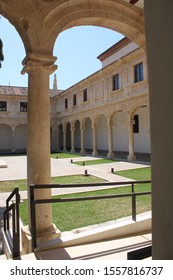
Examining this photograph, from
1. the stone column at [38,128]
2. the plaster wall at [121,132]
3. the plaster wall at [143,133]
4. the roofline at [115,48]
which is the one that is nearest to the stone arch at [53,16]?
the stone column at [38,128]

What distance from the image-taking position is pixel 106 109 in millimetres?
22000

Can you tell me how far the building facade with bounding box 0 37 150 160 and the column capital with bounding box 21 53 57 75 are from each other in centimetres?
1361

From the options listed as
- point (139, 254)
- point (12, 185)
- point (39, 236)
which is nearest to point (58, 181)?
point (12, 185)

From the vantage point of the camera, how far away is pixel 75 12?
406cm

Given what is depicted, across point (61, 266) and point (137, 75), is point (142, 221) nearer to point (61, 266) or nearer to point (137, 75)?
point (61, 266)

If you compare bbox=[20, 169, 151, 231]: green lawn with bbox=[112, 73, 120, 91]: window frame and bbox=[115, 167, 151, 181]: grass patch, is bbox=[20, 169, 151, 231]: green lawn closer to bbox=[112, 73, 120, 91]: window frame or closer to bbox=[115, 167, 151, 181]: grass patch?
bbox=[115, 167, 151, 181]: grass patch

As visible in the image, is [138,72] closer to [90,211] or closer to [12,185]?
[12,185]

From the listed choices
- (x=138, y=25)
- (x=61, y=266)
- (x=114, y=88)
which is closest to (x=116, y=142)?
(x=114, y=88)

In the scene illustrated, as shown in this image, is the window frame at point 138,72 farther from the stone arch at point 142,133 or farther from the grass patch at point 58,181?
the grass patch at point 58,181

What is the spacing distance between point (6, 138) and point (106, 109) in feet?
60.8

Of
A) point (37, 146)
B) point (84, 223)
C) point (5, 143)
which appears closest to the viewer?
point (37, 146)

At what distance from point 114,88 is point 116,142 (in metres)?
6.92

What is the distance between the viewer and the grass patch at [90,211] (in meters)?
5.73

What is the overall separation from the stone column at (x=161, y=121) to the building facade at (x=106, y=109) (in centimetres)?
1583
